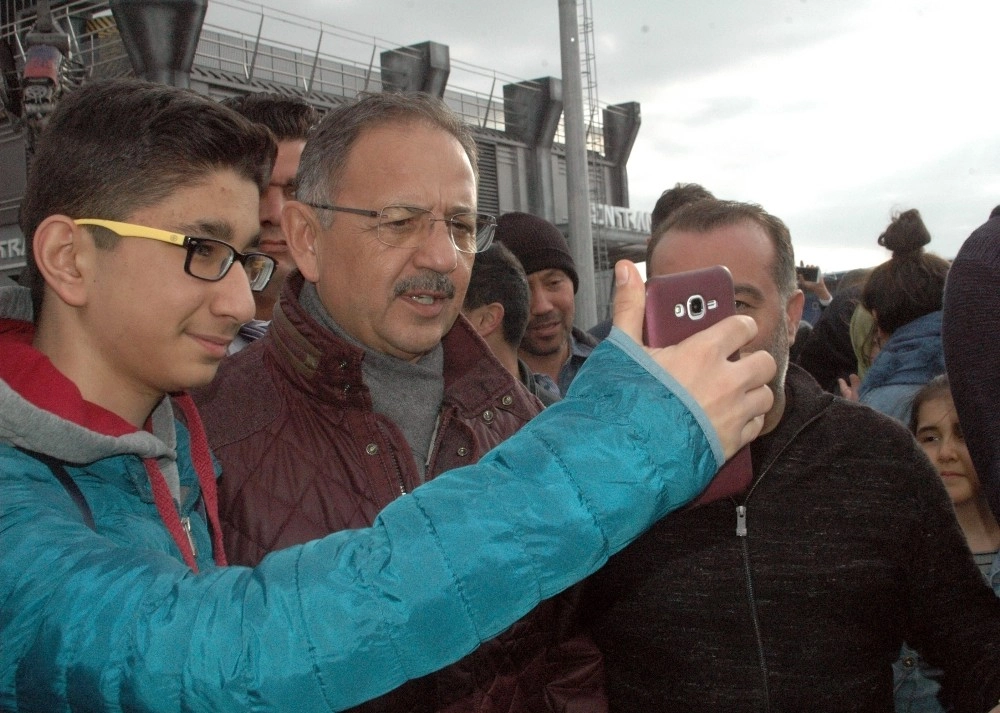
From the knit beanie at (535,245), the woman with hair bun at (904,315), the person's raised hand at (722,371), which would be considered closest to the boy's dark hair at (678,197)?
the knit beanie at (535,245)

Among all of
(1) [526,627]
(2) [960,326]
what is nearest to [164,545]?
(1) [526,627]

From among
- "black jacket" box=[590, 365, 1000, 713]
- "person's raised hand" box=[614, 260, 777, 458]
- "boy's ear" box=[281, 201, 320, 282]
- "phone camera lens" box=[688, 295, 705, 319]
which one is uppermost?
"boy's ear" box=[281, 201, 320, 282]

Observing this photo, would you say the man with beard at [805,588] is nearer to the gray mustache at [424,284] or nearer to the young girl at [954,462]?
the gray mustache at [424,284]

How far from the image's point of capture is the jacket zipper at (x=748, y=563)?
232 cm

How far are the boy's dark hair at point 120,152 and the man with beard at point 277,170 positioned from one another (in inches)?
61.1

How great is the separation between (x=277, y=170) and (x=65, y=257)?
1.93 meters

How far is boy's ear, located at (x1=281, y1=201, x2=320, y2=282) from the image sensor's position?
247cm

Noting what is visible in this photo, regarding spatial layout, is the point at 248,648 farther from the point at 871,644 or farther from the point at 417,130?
the point at 871,644

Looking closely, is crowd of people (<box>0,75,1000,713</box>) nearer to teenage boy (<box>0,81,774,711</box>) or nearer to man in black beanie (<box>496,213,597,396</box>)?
teenage boy (<box>0,81,774,711</box>)

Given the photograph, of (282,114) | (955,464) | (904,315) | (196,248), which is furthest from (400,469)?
(904,315)

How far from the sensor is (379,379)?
2.37 m

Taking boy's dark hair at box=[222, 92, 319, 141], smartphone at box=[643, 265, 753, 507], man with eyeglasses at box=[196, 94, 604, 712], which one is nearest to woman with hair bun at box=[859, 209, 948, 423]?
man with eyeglasses at box=[196, 94, 604, 712]

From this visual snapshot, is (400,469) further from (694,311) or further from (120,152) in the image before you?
(694,311)

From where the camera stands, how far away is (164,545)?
59.7 inches
